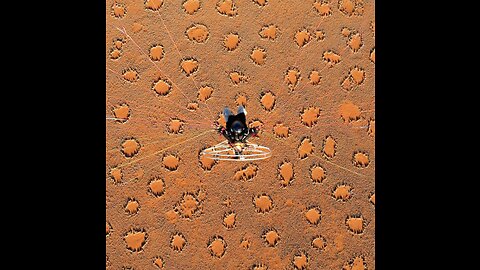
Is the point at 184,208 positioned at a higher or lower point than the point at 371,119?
lower

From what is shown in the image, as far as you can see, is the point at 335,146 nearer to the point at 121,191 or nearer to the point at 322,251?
the point at 322,251

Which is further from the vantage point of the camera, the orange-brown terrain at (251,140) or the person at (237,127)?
the orange-brown terrain at (251,140)

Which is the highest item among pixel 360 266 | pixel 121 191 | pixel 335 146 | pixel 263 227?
pixel 335 146

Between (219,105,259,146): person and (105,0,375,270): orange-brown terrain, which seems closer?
(219,105,259,146): person

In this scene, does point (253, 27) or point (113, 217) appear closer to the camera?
point (113, 217)

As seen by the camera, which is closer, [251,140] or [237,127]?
[237,127]

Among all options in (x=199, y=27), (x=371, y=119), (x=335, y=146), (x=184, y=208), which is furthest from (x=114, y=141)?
(x=371, y=119)

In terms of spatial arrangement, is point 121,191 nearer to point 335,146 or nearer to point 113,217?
point 113,217
